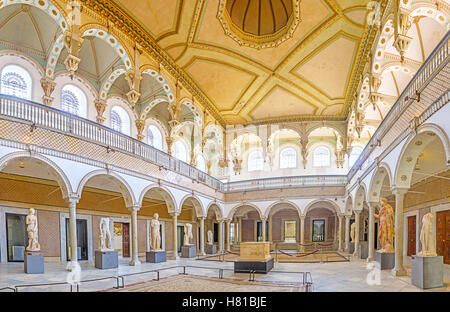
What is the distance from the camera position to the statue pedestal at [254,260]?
11.4 m

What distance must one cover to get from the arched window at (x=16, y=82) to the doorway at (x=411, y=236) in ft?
66.2

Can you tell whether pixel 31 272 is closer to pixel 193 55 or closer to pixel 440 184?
pixel 193 55

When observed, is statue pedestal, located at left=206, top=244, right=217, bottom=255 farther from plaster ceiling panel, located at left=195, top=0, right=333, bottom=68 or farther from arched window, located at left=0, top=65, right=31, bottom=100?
arched window, located at left=0, top=65, right=31, bottom=100

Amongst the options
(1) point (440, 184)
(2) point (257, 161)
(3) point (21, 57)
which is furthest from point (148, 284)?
Answer: (2) point (257, 161)

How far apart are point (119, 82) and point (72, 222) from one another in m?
10.5

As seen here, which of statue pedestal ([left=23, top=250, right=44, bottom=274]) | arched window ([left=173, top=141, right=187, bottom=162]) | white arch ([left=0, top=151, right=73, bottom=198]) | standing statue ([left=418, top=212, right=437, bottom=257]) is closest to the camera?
standing statue ([left=418, top=212, right=437, bottom=257])

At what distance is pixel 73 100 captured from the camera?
16578mm

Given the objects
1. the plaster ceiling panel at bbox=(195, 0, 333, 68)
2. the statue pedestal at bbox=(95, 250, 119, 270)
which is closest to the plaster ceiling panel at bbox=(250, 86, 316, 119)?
the plaster ceiling panel at bbox=(195, 0, 333, 68)

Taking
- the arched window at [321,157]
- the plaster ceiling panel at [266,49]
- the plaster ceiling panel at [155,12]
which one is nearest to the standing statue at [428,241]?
the plaster ceiling panel at [266,49]

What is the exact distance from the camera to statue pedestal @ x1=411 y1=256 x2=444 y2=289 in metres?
8.42

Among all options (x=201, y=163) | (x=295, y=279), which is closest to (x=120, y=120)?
(x=201, y=163)

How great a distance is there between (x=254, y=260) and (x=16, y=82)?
42.0ft

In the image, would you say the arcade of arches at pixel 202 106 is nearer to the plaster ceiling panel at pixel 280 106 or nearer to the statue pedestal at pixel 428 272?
the plaster ceiling panel at pixel 280 106

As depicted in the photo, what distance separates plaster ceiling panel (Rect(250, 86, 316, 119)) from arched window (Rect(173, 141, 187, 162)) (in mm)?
6000
